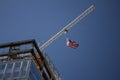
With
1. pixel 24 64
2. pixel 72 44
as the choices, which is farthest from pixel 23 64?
pixel 72 44

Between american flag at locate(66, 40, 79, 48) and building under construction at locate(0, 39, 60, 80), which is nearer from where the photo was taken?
building under construction at locate(0, 39, 60, 80)

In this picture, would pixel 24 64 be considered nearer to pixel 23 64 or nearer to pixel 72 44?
pixel 23 64

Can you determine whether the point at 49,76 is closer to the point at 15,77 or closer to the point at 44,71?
the point at 44,71

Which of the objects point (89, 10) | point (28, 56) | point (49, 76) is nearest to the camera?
point (28, 56)

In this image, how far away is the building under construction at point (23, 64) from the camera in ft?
277

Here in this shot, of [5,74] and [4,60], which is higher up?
[4,60]

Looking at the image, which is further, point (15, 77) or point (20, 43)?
point (20, 43)

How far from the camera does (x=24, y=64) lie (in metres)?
86.2

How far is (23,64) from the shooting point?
86.2 m

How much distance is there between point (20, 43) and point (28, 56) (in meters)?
8.76

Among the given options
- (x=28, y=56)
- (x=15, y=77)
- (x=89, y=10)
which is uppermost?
(x=89, y=10)

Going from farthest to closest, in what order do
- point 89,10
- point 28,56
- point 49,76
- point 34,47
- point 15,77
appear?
point 89,10, point 49,76, point 34,47, point 28,56, point 15,77

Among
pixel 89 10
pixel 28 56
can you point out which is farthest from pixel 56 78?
pixel 89 10

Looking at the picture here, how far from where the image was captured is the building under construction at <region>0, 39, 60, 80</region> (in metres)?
84.4
